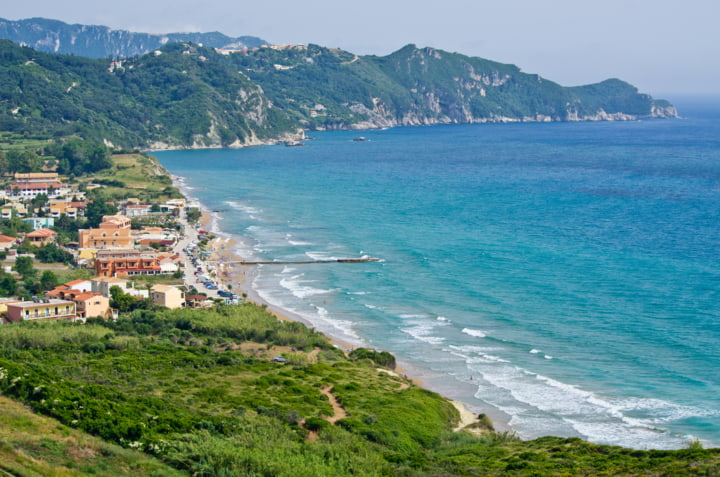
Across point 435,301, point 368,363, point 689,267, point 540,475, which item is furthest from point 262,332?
point 689,267

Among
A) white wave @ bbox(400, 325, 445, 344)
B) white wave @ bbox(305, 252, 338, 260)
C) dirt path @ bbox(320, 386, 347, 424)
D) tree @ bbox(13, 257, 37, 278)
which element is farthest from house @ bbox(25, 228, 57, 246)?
dirt path @ bbox(320, 386, 347, 424)

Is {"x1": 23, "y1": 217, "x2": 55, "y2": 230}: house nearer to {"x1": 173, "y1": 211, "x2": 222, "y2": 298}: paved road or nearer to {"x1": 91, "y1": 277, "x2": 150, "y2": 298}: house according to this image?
{"x1": 173, "y1": 211, "x2": 222, "y2": 298}: paved road

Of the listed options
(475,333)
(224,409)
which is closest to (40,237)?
(475,333)

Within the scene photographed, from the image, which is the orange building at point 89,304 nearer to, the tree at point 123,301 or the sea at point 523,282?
the tree at point 123,301

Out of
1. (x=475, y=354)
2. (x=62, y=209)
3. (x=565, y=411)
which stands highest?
(x=62, y=209)

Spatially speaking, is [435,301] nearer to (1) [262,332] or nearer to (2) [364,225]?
(1) [262,332]

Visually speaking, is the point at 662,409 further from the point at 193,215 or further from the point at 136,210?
the point at 136,210
